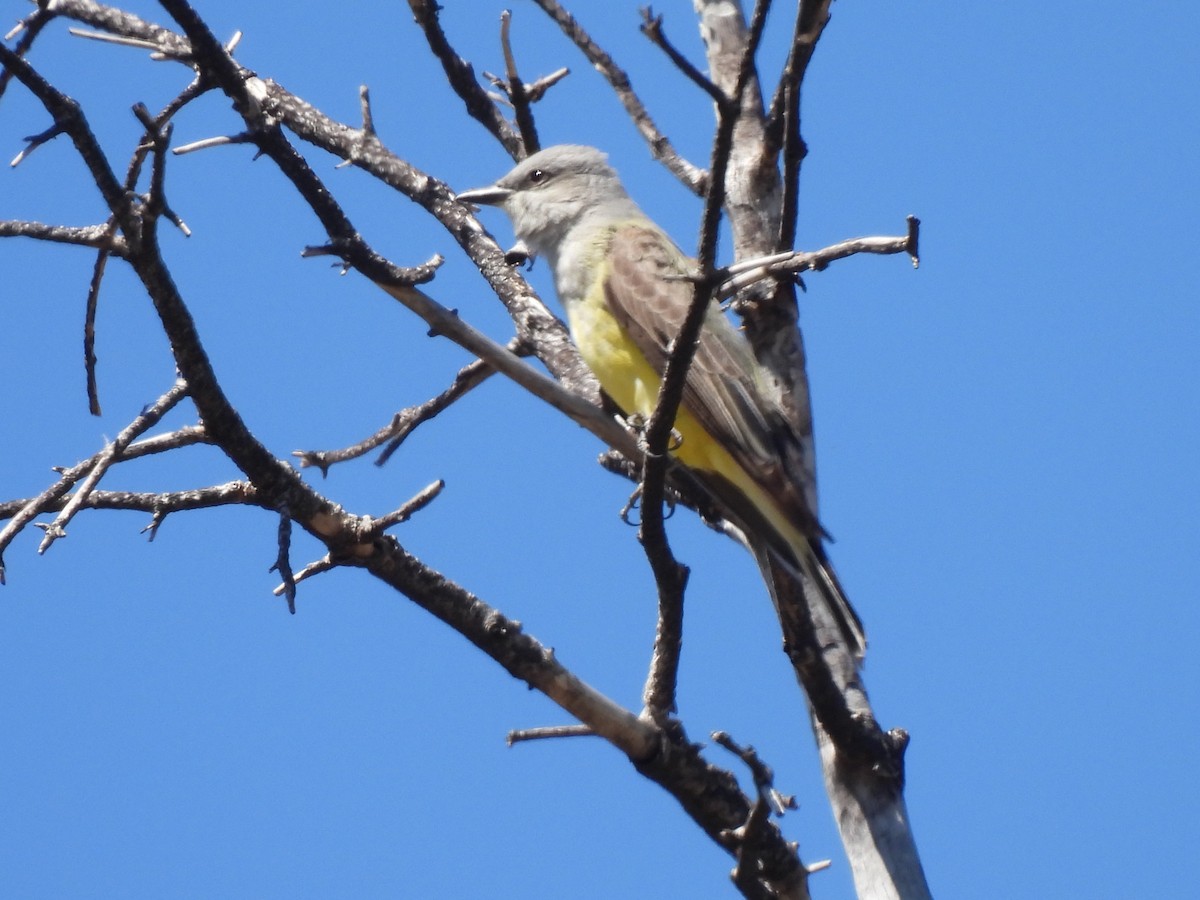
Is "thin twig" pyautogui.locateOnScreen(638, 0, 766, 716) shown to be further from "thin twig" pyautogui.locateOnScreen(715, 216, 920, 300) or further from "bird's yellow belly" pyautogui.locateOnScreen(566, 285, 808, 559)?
"bird's yellow belly" pyautogui.locateOnScreen(566, 285, 808, 559)

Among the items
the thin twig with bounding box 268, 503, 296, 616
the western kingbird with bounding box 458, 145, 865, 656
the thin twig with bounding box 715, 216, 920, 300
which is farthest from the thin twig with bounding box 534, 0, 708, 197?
the thin twig with bounding box 268, 503, 296, 616

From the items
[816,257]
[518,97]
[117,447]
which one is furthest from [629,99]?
[117,447]

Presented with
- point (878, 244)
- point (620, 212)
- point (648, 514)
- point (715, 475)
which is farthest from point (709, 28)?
point (648, 514)

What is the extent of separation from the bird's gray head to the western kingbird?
0.04ft

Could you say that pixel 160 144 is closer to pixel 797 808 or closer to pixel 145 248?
pixel 145 248

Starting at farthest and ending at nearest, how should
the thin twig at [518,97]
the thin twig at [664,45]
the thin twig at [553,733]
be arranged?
the thin twig at [518,97]
the thin twig at [553,733]
the thin twig at [664,45]

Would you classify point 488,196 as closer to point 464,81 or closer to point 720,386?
point 464,81

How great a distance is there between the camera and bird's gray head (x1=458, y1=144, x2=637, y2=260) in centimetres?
712

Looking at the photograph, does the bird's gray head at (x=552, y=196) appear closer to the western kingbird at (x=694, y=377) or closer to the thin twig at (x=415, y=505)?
the western kingbird at (x=694, y=377)

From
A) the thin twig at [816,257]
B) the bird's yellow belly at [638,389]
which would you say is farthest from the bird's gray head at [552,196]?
the thin twig at [816,257]

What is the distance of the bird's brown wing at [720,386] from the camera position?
17.8 feet

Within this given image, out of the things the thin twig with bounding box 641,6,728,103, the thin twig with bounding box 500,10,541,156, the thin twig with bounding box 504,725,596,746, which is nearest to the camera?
the thin twig with bounding box 641,6,728,103

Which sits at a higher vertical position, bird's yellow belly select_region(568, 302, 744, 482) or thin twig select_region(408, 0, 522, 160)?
thin twig select_region(408, 0, 522, 160)

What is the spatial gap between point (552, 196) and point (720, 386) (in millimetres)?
1945
